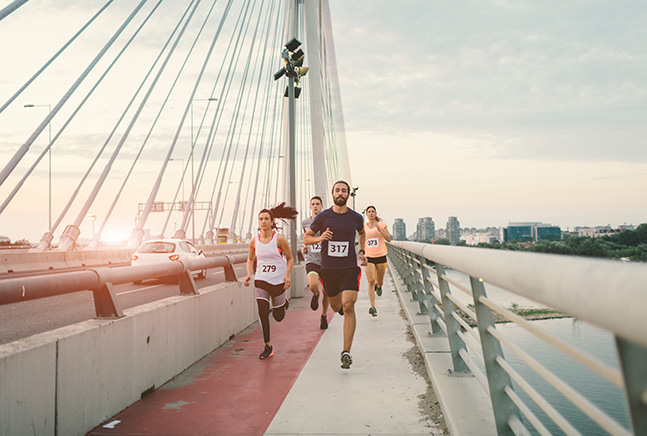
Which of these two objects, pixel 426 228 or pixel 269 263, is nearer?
pixel 269 263

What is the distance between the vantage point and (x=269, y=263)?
24.3 feet

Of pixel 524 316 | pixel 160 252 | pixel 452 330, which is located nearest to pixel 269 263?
pixel 452 330

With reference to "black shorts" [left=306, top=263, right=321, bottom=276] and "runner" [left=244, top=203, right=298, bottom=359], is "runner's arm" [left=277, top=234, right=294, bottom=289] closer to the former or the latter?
"runner" [left=244, top=203, right=298, bottom=359]

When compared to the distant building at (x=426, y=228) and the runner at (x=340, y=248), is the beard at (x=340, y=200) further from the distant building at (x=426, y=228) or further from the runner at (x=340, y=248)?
the distant building at (x=426, y=228)

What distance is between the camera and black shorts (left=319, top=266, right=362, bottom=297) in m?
6.57

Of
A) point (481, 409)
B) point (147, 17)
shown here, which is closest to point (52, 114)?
point (147, 17)

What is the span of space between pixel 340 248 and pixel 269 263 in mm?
1226

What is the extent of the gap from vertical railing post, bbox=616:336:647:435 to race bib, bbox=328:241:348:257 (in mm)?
5382

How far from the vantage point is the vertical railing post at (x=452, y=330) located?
477 centimetres

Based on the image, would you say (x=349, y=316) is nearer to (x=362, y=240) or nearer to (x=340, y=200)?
(x=362, y=240)

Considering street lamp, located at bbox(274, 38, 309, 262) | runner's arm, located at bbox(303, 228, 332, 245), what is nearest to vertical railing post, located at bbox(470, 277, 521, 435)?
runner's arm, located at bbox(303, 228, 332, 245)

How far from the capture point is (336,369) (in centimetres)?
610

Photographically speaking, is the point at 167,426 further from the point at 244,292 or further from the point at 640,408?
the point at 244,292

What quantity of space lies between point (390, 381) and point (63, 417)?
298cm
